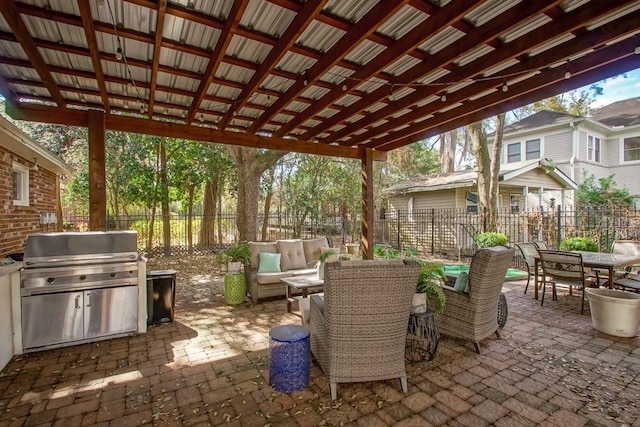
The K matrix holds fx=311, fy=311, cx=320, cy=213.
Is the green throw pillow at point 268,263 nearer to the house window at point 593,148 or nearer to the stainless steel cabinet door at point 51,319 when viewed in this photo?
the stainless steel cabinet door at point 51,319

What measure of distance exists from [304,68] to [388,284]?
8.33ft

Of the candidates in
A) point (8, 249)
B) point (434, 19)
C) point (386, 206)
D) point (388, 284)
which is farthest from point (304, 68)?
point (386, 206)

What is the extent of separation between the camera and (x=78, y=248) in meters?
3.40

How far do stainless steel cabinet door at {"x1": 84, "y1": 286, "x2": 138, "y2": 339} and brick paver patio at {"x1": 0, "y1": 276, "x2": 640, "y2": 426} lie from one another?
16 centimetres

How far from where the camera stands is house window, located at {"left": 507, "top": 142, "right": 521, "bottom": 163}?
14409mm

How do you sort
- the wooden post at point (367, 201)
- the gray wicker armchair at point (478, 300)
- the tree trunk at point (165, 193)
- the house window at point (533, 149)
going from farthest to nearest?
the house window at point (533, 149) < the tree trunk at point (165, 193) < the wooden post at point (367, 201) < the gray wicker armchair at point (478, 300)

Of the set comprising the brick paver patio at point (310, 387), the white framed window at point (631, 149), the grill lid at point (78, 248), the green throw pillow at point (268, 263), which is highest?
the white framed window at point (631, 149)

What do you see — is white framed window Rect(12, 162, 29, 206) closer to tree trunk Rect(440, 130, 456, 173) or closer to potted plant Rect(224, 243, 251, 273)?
potted plant Rect(224, 243, 251, 273)

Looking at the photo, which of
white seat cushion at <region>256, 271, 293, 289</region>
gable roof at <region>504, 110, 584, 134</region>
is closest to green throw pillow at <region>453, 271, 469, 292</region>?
white seat cushion at <region>256, 271, 293, 289</region>

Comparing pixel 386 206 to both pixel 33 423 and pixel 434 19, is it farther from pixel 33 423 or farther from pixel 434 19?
pixel 33 423

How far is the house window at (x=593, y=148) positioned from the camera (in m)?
13.4

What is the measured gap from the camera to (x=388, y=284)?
2.29 m

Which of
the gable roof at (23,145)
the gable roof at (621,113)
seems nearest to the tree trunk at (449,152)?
the gable roof at (621,113)

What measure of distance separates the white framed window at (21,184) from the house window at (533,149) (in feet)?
55.8
